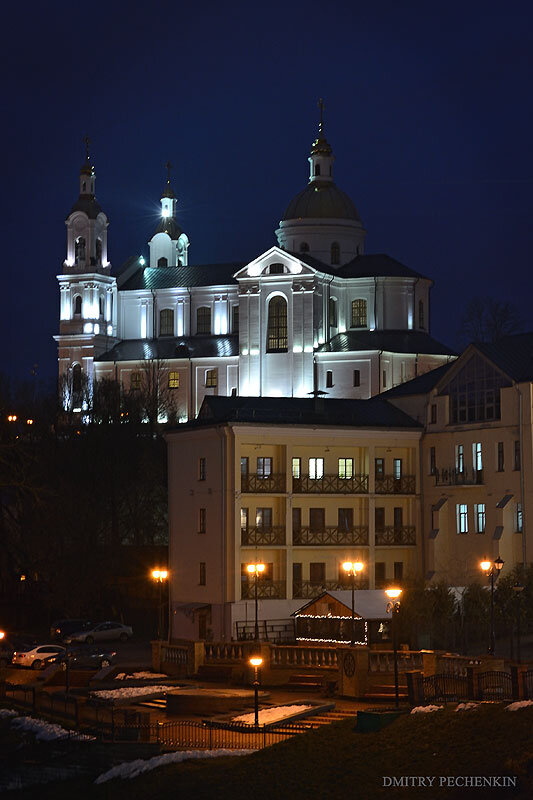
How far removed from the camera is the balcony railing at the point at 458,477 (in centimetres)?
7044

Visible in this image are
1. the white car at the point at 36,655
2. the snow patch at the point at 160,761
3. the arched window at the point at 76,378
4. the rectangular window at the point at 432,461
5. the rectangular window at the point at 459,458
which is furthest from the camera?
the arched window at the point at 76,378

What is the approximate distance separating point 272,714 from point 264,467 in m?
29.1

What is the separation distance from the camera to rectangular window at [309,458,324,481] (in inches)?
2813

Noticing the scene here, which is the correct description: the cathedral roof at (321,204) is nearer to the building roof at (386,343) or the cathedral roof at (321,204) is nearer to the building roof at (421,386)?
the building roof at (386,343)

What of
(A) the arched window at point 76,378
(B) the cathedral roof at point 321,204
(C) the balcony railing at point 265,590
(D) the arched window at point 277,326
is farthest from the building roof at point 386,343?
(C) the balcony railing at point 265,590

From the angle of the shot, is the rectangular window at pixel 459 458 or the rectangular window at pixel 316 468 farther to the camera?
the rectangular window at pixel 316 468

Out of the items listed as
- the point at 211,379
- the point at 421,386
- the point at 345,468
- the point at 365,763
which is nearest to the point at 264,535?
the point at 345,468

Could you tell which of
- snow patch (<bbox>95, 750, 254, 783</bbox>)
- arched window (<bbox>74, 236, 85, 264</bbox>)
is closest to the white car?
snow patch (<bbox>95, 750, 254, 783</bbox>)

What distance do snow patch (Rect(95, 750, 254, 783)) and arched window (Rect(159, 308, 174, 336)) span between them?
96.4 m

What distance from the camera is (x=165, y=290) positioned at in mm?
136500

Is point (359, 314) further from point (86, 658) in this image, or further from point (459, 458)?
point (86, 658)

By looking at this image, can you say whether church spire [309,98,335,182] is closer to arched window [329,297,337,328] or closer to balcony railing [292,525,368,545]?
arched window [329,297,337,328]

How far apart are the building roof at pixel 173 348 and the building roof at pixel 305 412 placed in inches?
2019

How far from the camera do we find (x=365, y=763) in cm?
3516
